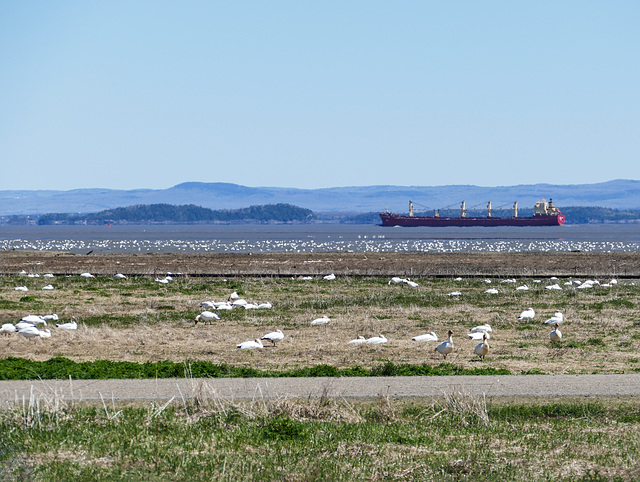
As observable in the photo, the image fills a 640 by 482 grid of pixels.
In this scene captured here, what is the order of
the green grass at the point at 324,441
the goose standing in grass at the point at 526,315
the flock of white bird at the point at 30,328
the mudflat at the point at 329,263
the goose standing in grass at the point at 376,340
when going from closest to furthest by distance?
the green grass at the point at 324,441 < the goose standing in grass at the point at 376,340 < the flock of white bird at the point at 30,328 < the goose standing in grass at the point at 526,315 < the mudflat at the point at 329,263

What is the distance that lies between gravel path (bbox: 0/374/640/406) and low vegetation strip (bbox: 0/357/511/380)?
68 cm

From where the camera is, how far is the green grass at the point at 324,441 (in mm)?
9977

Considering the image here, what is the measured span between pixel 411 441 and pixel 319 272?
3657 centimetres

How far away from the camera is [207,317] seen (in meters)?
26.4

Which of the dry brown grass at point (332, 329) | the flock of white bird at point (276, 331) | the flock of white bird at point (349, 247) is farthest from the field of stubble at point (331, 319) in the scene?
the flock of white bird at point (349, 247)

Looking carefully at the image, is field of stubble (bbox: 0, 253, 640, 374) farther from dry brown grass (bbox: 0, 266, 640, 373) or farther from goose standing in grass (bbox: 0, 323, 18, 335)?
goose standing in grass (bbox: 0, 323, 18, 335)

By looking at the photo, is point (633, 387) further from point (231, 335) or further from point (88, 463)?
point (231, 335)

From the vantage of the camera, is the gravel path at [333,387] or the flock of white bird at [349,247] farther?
the flock of white bird at [349,247]

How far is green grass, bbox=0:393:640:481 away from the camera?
9977 mm

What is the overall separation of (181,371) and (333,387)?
3529 millimetres

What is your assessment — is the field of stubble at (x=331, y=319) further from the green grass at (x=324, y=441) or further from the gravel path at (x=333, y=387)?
the green grass at (x=324, y=441)

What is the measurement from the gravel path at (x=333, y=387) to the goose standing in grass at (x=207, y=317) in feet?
36.3

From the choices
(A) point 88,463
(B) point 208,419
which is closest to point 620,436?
(B) point 208,419

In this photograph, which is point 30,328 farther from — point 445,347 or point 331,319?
point 445,347
